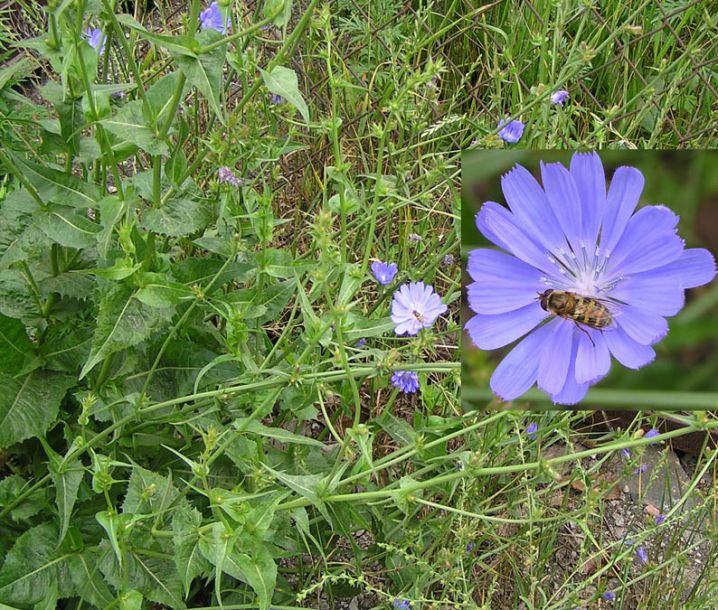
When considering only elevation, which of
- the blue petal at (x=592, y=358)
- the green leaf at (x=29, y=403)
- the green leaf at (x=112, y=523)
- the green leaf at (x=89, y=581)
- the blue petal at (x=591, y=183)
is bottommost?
the green leaf at (x=89, y=581)

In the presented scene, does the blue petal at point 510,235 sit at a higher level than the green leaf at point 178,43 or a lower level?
lower

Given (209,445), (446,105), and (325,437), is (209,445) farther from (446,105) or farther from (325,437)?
(446,105)

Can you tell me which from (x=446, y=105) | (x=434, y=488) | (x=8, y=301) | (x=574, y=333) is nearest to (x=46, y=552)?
(x=8, y=301)

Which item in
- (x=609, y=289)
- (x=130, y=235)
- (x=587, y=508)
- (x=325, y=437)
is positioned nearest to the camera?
(x=609, y=289)

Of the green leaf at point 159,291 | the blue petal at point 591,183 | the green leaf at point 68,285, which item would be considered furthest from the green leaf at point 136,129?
the blue petal at point 591,183

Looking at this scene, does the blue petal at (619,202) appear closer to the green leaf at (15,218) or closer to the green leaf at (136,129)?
the green leaf at (136,129)

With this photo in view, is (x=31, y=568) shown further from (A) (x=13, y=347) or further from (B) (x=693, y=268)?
(B) (x=693, y=268)

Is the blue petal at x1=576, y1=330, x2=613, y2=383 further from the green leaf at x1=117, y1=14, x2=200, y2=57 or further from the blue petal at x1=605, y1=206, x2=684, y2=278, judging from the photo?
the green leaf at x1=117, y1=14, x2=200, y2=57
